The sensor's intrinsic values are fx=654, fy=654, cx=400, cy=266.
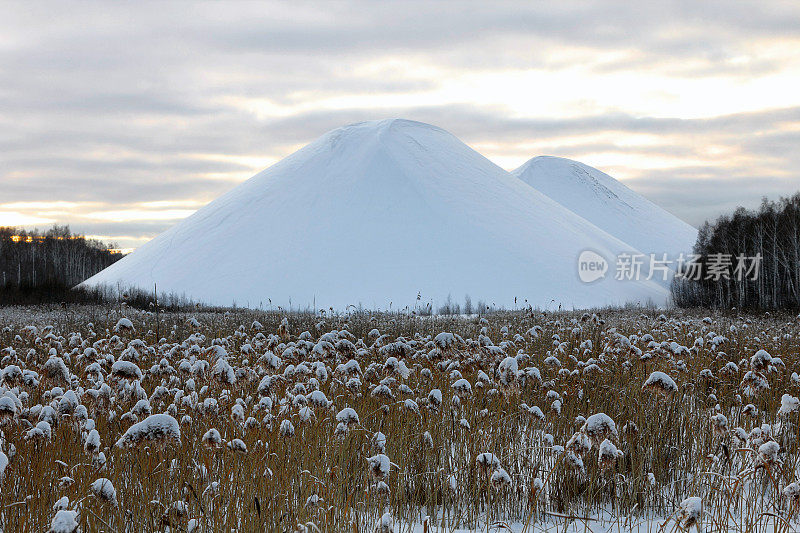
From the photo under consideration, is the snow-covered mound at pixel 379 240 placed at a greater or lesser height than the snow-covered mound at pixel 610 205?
lesser

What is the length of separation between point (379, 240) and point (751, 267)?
3001cm

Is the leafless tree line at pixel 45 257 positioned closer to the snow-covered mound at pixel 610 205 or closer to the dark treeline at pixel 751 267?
the dark treeline at pixel 751 267

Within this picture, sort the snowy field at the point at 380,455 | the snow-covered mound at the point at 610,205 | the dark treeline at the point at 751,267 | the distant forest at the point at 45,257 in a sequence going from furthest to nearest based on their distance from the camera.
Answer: the snow-covered mound at the point at 610,205
the distant forest at the point at 45,257
the dark treeline at the point at 751,267
the snowy field at the point at 380,455

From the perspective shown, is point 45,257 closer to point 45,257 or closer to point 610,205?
point 45,257

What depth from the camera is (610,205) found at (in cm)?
11900

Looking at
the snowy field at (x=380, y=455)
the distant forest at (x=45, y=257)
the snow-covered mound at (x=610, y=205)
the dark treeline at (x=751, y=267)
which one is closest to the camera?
the snowy field at (x=380, y=455)

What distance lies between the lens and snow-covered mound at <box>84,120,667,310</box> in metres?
50.0

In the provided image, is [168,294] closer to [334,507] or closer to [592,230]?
[592,230]

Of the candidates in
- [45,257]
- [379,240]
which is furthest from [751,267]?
[45,257]

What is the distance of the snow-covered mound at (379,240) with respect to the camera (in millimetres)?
50031

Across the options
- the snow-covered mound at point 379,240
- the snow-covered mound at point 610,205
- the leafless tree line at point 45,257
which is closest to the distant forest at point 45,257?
the leafless tree line at point 45,257

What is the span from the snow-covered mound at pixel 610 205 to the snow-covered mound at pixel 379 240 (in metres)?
37.7

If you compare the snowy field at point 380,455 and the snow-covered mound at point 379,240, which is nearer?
the snowy field at point 380,455

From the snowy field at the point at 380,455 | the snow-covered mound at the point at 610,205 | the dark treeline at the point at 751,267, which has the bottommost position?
the snowy field at the point at 380,455
